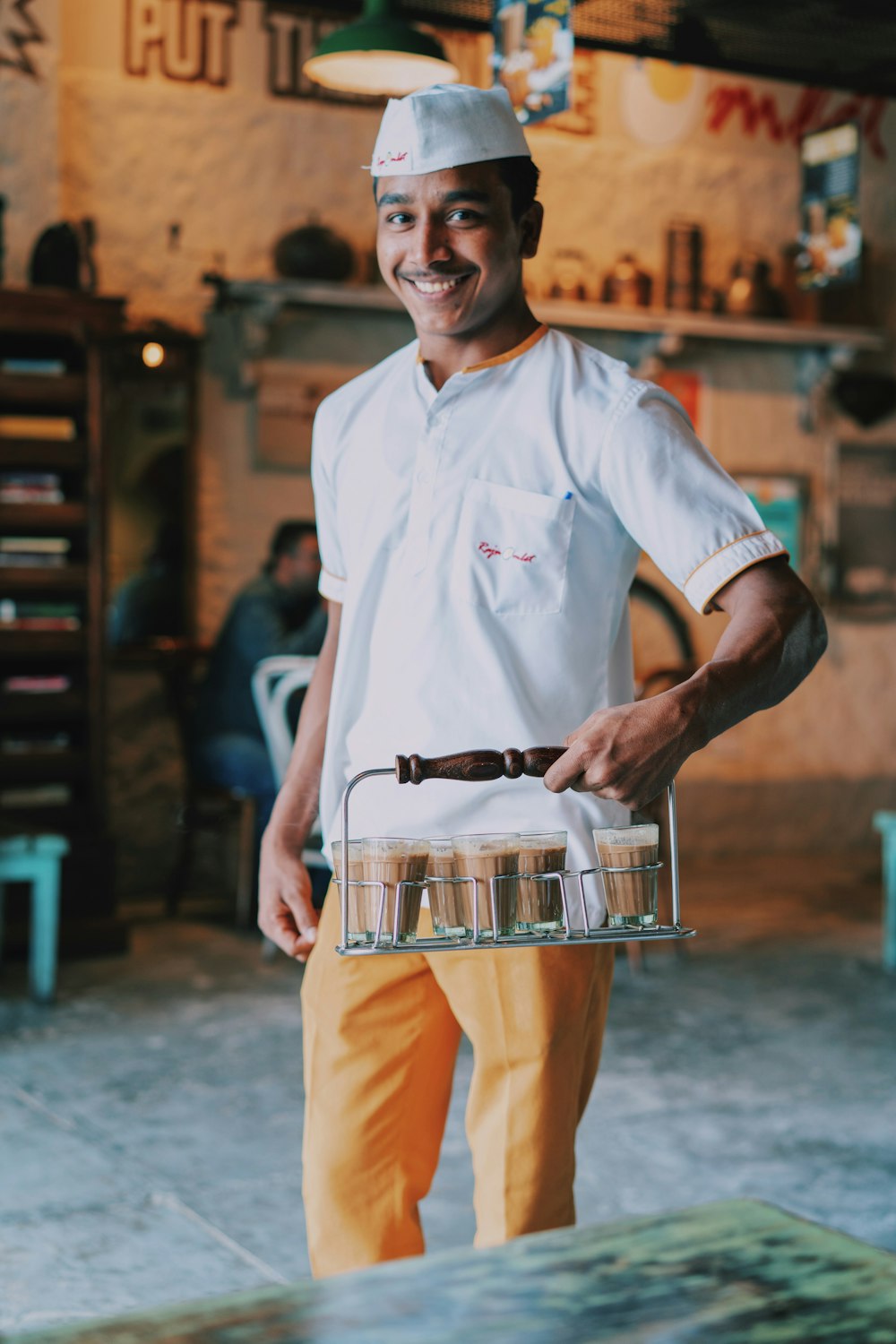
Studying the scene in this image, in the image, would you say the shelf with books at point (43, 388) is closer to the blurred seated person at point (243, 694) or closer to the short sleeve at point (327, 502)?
the blurred seated person at point (243, 694)

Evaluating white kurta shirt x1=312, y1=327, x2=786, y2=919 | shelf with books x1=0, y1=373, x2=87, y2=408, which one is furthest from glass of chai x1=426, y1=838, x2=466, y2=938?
shelf with books x1=0, y1=373, x2=87, y2=408

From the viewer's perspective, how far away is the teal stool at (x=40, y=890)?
489 centimetres

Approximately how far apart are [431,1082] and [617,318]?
5999 millimetres

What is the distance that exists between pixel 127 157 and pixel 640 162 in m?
2.56

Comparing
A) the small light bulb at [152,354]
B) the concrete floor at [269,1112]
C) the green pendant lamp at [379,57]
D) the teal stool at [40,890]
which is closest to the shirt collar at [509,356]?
the concrete floor at [269,1112]

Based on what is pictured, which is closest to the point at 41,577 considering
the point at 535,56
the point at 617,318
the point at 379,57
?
the point at 379,57

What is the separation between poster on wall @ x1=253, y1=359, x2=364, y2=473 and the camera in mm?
7008

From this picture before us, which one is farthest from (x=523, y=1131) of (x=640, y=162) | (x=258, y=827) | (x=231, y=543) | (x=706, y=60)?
(x=640, y=162)

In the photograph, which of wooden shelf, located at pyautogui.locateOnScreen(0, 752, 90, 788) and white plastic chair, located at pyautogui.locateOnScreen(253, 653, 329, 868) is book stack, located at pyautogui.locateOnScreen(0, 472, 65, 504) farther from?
white plastic chair, located at pyautogui.locateOnScreen(253, 653, 329, 868)

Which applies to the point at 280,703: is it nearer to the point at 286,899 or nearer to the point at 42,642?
the point at 42,642

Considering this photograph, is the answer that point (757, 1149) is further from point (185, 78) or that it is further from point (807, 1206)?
point (185, 78)

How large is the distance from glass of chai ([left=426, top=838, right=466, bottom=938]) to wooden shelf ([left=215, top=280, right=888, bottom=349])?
5.47 m

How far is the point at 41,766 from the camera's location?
5.79m

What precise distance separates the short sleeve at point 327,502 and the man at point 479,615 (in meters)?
0.08
